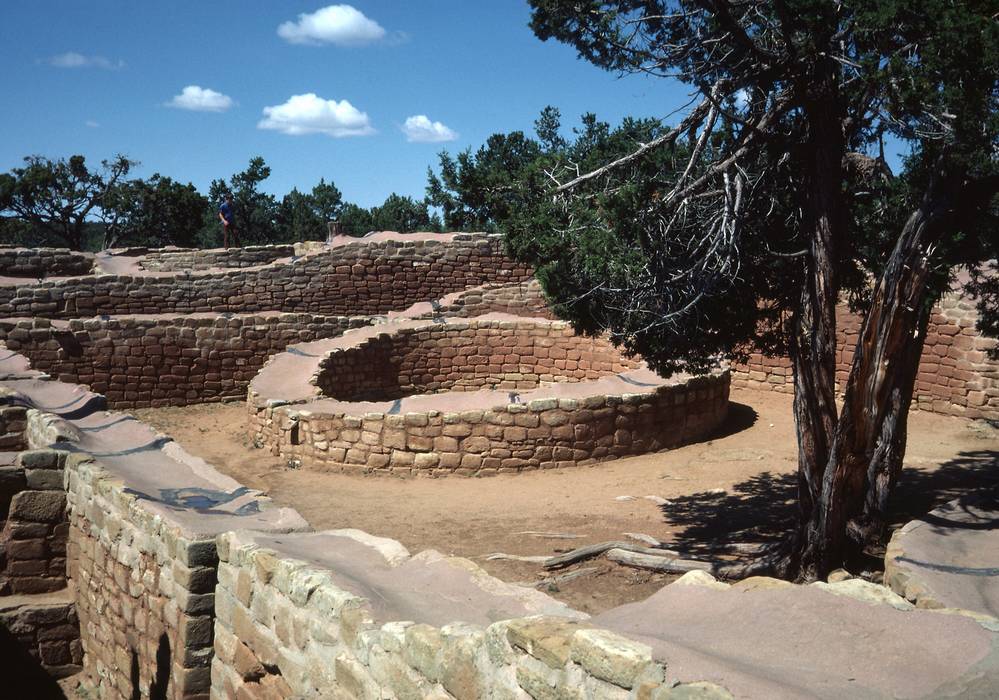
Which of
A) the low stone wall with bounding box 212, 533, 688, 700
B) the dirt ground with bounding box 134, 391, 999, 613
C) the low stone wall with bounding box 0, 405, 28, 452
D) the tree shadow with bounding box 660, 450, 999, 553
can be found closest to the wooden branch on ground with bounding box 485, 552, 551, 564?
the dirt ground with bounding box 134, 391, 999, 613

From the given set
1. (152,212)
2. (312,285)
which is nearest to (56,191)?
(152,212)

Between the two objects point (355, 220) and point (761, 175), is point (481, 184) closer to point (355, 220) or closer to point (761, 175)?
point (761, 175)

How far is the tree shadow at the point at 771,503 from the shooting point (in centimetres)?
853

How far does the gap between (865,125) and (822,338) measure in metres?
1.76

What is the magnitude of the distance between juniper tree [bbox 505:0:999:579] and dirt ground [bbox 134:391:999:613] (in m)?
1.64

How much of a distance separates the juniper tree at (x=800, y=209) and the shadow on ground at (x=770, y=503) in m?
1.32

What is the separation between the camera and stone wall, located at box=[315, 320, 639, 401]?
15.4 metres

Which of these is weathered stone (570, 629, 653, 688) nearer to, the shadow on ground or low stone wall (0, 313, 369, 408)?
the shadow on ground

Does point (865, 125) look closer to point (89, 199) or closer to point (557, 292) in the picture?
point (557, 292)

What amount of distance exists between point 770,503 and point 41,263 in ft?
57.5

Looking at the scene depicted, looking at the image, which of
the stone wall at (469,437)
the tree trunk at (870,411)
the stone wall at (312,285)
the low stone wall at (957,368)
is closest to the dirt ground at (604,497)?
the stone wall at (469,437)

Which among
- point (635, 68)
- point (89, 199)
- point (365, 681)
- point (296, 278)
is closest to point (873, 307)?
point (635, 68)

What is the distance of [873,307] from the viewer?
627 cm

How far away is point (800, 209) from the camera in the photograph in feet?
23.1
